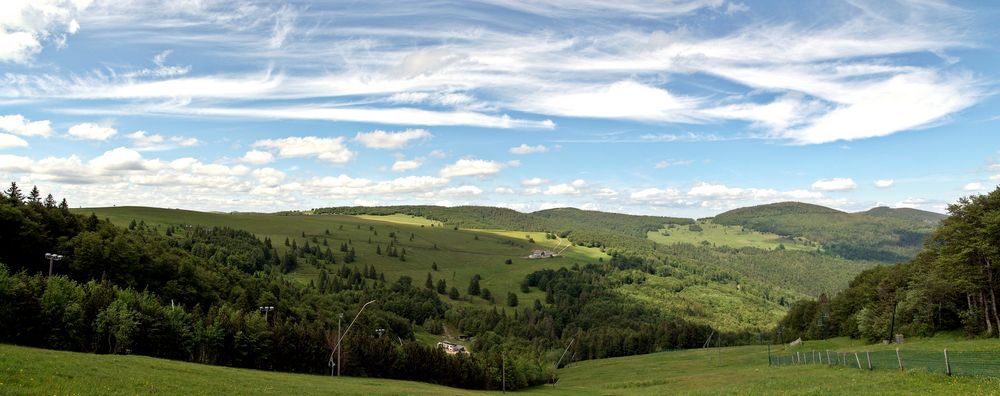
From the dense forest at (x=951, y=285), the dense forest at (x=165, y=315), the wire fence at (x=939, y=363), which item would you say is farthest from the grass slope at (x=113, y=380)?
the dense forest at (x=951, y=285)

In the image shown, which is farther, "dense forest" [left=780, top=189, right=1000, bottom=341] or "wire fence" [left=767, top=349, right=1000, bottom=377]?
"dense forest" [left=780, top=189, right=1000, bottom=341]

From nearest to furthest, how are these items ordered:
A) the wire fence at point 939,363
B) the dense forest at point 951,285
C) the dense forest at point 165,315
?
1. the wire fence at point 939,363
2. the dense forest at point 951,285
3. the dense forest at point 165,315

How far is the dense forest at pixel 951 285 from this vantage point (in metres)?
57.6

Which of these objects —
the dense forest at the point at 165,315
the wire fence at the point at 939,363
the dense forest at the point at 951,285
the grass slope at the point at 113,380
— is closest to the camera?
A: the grass slope at the point at 113,380

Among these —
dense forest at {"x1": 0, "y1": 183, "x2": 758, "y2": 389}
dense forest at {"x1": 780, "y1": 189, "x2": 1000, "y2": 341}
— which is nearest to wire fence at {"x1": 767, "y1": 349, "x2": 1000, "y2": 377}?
dense forest at {"x1": 780, "y1": 189, "x2": 1000, "y2": 341}

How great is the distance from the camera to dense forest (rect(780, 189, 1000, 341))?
57.6m

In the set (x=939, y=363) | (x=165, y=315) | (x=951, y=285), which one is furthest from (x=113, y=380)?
(x=951, y=285)

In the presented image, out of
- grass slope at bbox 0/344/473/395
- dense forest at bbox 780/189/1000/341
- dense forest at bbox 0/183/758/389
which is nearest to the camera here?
grass slope at bbox 0/344/473/395

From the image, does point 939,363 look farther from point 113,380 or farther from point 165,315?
point 165,315

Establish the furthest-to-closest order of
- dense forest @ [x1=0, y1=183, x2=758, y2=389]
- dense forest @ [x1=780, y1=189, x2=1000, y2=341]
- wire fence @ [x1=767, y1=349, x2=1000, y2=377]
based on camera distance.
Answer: dense forest @ [x1=0, y1=183, x2=758, y2=389] → dense forest @ [x1=780, y1=189, x2=1000, y2=341] → wire fence @ [x1=767, y1=349, x2=1000, y2=377]

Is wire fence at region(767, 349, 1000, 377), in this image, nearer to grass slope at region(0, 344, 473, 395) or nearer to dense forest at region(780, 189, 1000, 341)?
dense forest at region(780, 189, 1000, 341)

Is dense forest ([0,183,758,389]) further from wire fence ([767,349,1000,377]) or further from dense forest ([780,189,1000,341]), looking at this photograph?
wire fence ([767,349,1000,377])

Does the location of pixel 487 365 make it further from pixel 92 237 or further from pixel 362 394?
pixel 92 237

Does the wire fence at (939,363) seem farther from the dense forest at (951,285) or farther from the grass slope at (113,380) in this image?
the grass slope at (113,380)
